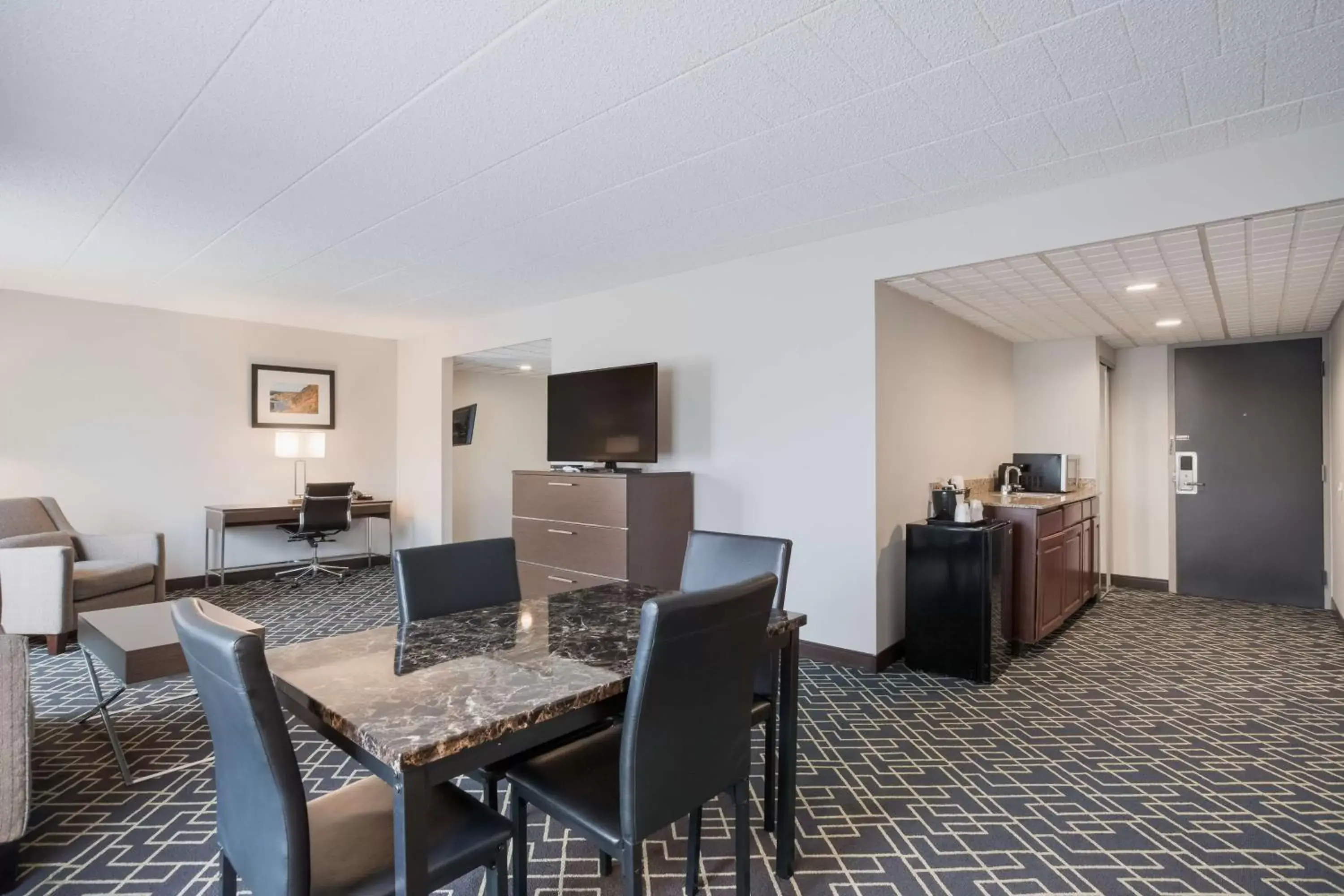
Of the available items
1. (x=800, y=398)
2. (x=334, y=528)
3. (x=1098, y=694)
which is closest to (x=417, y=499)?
(x=334, y=528)

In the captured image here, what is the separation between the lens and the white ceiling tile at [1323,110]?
238cm

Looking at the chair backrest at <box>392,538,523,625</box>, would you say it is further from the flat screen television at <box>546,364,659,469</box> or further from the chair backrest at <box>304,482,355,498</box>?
the chair backrest at <box>304,482,355,498</box>

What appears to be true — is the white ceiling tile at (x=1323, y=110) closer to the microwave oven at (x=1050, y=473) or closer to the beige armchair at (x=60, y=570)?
the microwave oven at (x=1050, y=473)

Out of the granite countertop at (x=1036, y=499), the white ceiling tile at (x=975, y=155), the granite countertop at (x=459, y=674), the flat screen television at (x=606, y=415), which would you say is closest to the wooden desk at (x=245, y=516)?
the flat screen television at (x=606, y=415)

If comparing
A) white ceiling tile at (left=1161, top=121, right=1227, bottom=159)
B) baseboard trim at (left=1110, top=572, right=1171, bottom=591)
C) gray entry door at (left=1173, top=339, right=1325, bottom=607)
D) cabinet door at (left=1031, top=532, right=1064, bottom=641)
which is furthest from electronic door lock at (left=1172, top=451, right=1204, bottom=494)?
white ceiling tile at (left=1161, top=121, right=1227, bottom=159)

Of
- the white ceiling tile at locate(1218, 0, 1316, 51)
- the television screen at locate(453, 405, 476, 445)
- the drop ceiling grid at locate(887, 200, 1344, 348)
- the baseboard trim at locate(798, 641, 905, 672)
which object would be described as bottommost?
the baseboard trim at locate(798, 641, 905, 672)

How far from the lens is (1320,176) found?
2.62 m

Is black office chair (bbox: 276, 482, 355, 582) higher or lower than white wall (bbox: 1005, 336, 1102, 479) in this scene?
lower

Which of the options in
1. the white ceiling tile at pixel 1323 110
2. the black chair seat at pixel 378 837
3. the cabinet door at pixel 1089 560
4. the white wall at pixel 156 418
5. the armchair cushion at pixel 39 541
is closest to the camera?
the black chair seat at pixel 378 837

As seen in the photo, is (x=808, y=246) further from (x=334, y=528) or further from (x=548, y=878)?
(x=334, y=528)

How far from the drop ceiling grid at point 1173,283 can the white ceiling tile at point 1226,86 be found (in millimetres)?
556

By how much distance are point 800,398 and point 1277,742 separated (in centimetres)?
269

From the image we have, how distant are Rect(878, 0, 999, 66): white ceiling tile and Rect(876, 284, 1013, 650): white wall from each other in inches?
68.9

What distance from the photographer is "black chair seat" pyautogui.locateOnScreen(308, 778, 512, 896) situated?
1.29 metres
